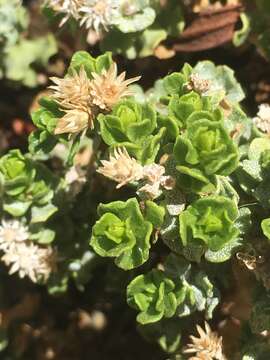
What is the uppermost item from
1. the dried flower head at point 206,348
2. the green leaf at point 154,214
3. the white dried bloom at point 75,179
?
the green leaf at point 154,214

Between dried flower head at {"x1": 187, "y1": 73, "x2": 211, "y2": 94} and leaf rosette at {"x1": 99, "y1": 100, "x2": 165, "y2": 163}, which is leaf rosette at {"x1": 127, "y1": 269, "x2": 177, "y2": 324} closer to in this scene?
leaf rosette at {"x1": 99, "y1": 100, "x2": 165, "y2": 163}

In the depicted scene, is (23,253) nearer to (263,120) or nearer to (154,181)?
(154,181)

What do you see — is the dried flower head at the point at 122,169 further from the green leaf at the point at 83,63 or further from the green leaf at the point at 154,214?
the green leaf at the point at 83,63

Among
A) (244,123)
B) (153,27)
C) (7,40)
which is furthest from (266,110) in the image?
(7,40)

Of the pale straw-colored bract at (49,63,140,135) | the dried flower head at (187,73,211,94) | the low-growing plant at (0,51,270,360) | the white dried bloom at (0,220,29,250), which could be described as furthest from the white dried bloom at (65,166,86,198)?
the dried flower head at (187,73,211,94)

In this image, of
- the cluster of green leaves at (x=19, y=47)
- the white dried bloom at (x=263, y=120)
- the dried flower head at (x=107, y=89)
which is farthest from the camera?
the cluster of green leaves at (x=19, y=47)

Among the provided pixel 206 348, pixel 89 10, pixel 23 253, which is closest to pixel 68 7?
pixel 89 10

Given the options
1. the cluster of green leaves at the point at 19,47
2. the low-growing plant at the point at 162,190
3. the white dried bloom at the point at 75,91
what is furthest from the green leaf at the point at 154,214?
the cluster of green leaves at the point at 19,47
